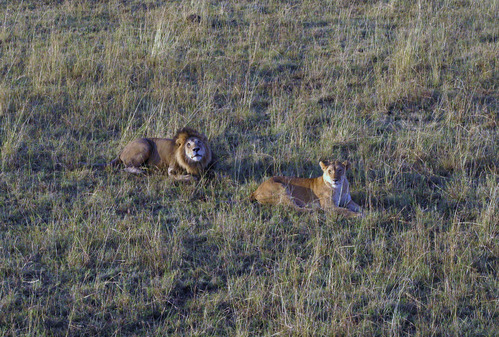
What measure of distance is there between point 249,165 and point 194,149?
862mm

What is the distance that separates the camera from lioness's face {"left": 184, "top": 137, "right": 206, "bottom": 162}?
8.42 m

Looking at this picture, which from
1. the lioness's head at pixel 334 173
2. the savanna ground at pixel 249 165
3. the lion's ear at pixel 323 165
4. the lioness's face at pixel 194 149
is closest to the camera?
the savanna ground at pixel 249 165

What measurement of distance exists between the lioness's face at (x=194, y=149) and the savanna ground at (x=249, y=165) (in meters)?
0.40

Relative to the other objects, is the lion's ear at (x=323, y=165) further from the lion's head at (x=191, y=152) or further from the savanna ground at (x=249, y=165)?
the lion's head at (x=191, y=152)

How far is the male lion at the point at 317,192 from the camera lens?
7.50 metres

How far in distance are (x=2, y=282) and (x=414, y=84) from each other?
734 centimetres

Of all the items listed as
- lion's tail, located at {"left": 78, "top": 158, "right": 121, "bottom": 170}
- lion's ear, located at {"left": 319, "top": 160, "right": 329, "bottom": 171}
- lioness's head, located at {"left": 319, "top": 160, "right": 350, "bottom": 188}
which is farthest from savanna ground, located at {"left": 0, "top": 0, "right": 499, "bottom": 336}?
lion's ear, located at {"left": 319, "top": 160, "right": 329, "bottom": 171}

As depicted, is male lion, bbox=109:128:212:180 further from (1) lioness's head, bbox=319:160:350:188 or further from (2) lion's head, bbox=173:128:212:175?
(1) lioness's head, bbox=319:160:350:188

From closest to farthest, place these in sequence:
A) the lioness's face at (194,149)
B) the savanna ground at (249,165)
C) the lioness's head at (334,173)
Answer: the savanna ground at (249,165)
the lioness's head at (334,173)
the lioness's face at (194,149)

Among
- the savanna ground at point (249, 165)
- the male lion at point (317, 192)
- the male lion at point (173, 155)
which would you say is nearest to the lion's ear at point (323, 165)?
the male lion at point (317, 192)

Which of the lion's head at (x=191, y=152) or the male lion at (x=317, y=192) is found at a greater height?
the lion's head at (x=191, y=152)

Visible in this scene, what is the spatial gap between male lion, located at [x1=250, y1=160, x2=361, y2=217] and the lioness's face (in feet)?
3.60

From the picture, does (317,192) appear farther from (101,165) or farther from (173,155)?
(101,165)

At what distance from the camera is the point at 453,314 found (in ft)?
18.4
